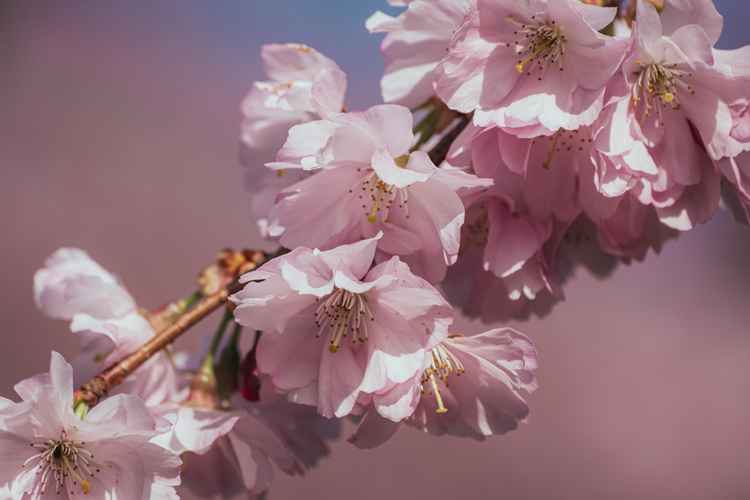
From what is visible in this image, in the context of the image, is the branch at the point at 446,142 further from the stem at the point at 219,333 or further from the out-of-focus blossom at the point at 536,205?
the stem at the point at 219,333

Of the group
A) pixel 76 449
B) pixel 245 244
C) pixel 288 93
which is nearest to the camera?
pixel 76 449

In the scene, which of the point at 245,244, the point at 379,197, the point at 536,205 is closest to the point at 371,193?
the point at 379,197

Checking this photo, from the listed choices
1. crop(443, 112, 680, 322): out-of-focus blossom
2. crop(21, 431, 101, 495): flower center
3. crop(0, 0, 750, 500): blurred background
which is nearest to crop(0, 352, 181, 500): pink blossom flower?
crop(21, 431, 101, 495): flower center

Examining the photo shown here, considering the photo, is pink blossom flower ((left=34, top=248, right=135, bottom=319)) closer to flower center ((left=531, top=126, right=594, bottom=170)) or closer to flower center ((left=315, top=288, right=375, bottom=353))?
flower center ((left=315, top=288, right=375, bottom=353))

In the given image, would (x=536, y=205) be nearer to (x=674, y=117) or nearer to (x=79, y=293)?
(x=674, y=117)

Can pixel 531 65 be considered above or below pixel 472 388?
above

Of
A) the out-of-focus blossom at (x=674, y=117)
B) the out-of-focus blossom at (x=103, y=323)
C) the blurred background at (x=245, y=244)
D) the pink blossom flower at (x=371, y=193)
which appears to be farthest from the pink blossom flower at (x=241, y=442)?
the blurred background at (x=245, y=244)

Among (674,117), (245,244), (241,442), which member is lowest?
(245,244)
